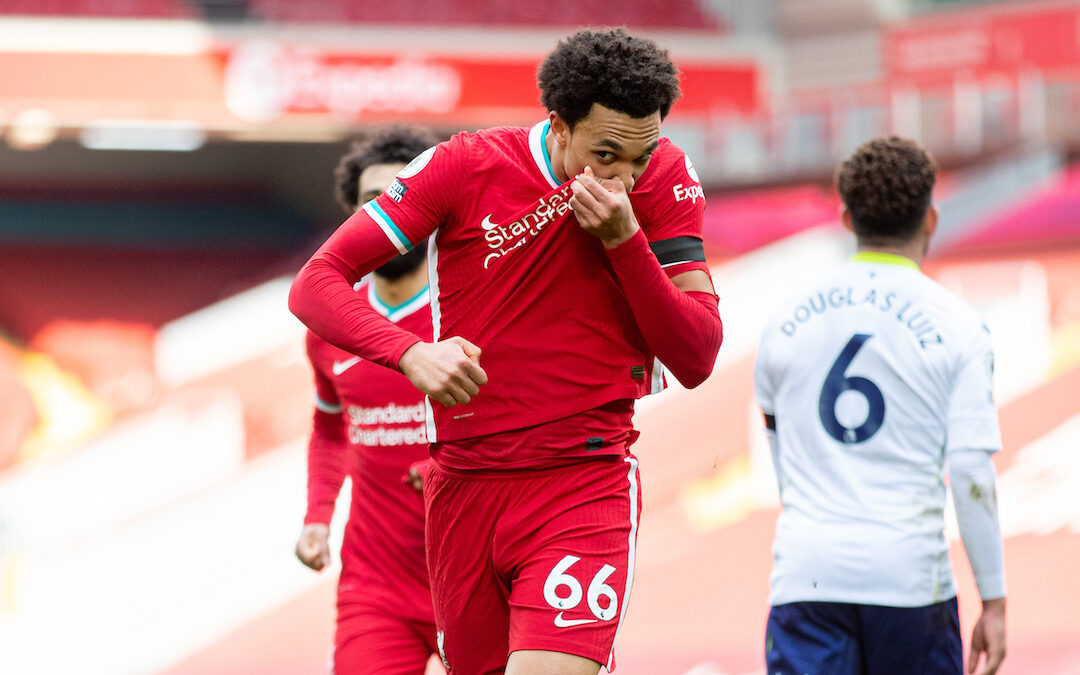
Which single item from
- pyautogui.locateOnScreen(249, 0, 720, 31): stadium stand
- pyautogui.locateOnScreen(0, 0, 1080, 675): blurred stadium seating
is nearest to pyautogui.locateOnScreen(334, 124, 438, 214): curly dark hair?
pyautogui.locateOnScreen(0, 0, 1080, 675): blurred stadium seating

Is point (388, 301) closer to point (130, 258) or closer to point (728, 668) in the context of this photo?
point (728, 668)

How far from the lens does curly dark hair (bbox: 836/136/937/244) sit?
127 inches

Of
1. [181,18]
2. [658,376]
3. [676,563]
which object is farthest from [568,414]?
[181,18]

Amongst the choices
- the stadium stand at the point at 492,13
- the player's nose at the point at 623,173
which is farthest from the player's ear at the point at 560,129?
the stadium stand at the point at 492,13

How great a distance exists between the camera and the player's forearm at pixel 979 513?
118 inches

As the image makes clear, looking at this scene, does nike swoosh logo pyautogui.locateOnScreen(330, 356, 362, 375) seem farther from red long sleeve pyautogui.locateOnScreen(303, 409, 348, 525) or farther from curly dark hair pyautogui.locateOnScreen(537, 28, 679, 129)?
curly dark hair pyautogui.locateOnScreen(537, 28, 679, 129)

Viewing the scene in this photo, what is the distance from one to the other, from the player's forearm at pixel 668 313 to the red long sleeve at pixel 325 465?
156 cm

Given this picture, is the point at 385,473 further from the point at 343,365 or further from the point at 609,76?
the point at 609,76

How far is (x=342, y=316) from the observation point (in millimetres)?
2672

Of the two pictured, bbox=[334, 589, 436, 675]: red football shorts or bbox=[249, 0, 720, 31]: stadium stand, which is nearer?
bbox=[334, 589, 436, 675]: red football shorts

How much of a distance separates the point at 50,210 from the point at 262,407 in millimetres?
9277

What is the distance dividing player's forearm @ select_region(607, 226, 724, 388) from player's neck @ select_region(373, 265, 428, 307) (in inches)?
46.1

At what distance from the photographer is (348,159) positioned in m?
4.18

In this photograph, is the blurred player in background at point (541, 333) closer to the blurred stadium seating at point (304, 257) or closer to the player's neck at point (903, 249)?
the player's neck at point (903, 249)
